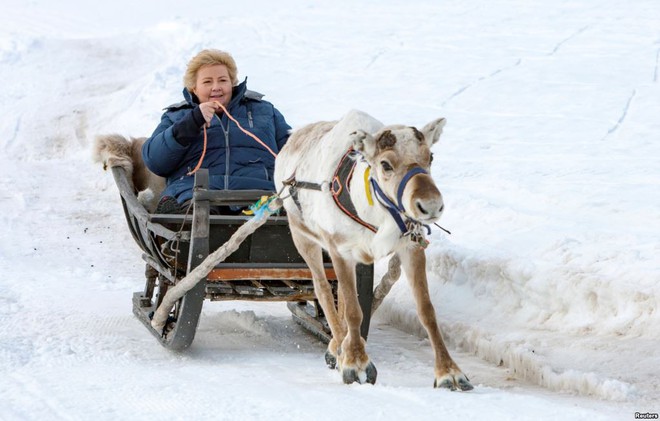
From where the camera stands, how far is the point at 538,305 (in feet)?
19.6

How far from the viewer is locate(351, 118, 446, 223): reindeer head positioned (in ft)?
12.3

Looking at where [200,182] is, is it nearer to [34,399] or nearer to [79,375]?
[79,375]

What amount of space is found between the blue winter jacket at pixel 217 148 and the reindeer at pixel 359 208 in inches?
31.4

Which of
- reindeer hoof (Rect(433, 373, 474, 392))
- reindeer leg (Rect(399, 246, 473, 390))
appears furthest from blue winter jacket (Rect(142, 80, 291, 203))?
reindeer hoof (Rect(433, 373, 474, 392))

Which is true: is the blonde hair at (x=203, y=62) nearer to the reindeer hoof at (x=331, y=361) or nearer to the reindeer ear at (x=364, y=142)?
the reindeer hoof at (x=331, y=361)

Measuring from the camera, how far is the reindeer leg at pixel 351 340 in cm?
454

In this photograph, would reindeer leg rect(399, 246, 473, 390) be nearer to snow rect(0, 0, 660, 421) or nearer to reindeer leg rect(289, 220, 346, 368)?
snow rect(0, 0, 660, 421)

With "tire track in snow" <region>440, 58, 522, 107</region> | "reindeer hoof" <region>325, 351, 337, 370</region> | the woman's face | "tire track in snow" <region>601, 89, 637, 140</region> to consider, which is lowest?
"tire track in snow" <region>440, 58, 522, 107</region>

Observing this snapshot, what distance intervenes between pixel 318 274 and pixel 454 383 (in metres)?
1.36

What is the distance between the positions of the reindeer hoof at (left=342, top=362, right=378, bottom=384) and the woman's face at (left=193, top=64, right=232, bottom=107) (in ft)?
8.31

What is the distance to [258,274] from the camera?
5512mm

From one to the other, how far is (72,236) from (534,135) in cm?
620

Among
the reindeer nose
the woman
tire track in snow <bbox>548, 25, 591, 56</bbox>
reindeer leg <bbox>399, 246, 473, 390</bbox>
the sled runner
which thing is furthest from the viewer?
tire track in snow <bbox>548, 25, 591, 56</bbox>

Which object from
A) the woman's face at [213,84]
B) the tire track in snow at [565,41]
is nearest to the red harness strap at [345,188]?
the woman's face at [213,84]
